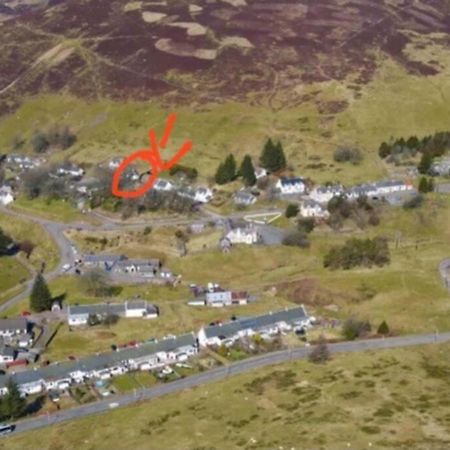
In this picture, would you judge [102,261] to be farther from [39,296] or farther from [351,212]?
[351,212]

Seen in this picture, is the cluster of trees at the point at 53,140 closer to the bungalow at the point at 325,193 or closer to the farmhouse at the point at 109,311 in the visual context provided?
the bungalow at the point at 325,193

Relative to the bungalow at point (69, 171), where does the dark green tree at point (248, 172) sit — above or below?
above

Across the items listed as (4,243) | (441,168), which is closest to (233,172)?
(441,168)

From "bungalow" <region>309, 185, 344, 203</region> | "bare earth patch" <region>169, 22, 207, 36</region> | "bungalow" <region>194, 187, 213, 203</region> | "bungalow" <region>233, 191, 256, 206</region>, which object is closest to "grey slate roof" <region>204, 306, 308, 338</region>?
"bungalow" <region>309, 185, 344, 203</region>

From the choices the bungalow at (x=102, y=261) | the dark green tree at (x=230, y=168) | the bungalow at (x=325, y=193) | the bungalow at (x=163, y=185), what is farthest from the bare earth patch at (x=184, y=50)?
the bungalow at (x=102, y=261)

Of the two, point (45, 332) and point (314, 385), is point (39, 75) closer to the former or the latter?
point (45, 332)

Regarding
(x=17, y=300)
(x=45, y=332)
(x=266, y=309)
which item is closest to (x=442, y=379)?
(x=266, y=309)

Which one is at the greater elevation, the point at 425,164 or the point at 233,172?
the point at 425,164

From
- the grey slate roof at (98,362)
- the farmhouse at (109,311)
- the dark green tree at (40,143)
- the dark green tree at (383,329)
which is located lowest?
the dark green tree at (40,143)
